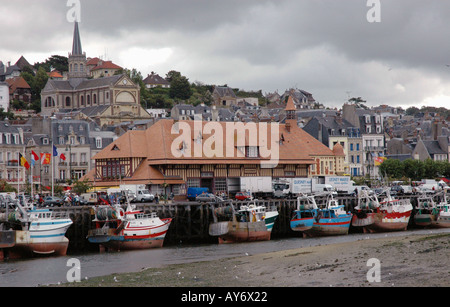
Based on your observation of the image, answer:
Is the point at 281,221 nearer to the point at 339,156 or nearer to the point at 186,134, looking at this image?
the point at 186,134

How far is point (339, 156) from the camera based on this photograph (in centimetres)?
10262

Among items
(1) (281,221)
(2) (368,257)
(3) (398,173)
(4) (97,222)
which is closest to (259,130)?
(1) (281,221)

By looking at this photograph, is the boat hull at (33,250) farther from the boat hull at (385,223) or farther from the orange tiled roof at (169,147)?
the boat hull at (385,223)

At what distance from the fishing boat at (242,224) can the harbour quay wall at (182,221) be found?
1.43m

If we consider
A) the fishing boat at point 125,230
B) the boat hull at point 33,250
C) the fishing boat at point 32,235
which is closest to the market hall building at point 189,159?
the fishing boat at point 125,230

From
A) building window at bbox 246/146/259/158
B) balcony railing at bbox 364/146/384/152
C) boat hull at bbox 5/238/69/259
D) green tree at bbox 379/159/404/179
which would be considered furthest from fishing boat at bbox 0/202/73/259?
balcony railing at bbox 364/146/384/152

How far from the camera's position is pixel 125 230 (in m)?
61.5

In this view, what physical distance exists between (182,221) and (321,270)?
34137 mm

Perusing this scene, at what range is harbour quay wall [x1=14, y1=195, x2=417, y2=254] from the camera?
64938 millimetres

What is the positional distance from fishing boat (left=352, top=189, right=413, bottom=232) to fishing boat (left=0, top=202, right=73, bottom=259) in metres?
26.9

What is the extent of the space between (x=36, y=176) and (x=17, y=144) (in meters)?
5.68

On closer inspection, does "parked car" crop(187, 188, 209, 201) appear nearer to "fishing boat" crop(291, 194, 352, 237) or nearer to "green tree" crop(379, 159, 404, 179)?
"fishing boat" crop(291, 194, 352, 237)

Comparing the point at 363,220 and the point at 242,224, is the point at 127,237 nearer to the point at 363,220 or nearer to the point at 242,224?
the point at 242,224
